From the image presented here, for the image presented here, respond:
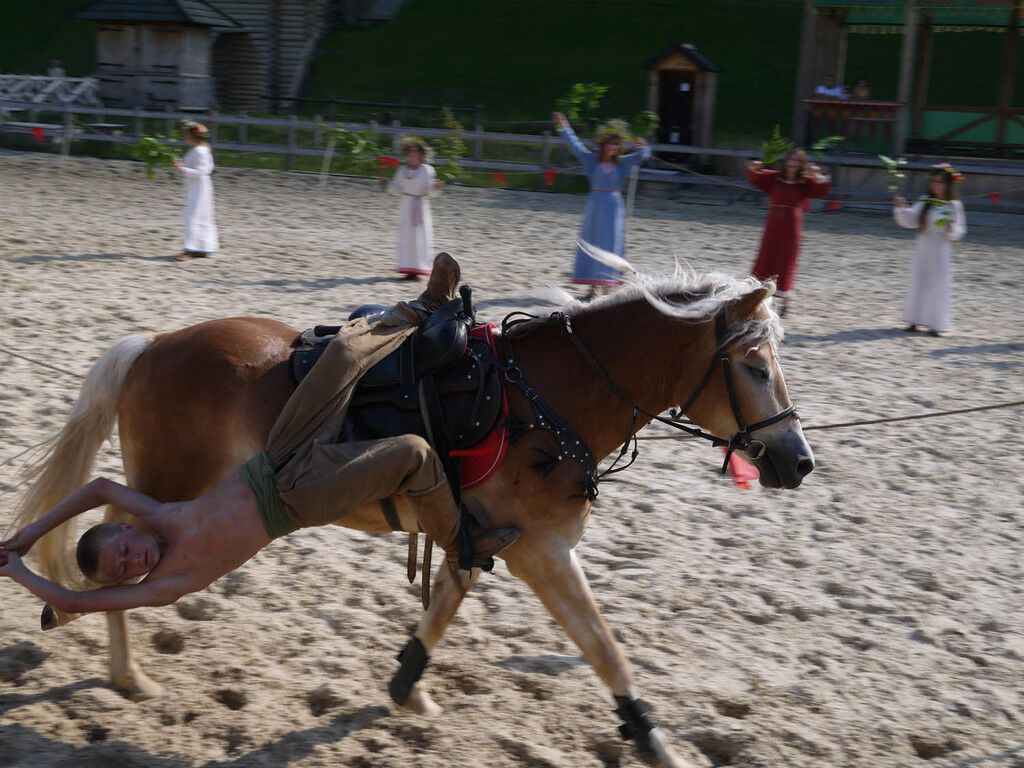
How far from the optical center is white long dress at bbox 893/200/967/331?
10305 millimetres

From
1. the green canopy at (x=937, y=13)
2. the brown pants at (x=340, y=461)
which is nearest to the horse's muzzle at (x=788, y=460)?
the brown pants at (x=340, y=461)

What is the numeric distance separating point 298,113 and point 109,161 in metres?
8.22

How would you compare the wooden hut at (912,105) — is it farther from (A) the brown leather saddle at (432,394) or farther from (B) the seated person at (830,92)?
(A) the brown leather saddle at (432,394)

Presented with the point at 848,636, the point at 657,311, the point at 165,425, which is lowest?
the point at 848,636

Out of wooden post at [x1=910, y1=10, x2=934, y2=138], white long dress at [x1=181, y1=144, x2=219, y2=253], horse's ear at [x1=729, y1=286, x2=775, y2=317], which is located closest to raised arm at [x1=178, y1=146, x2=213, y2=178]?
white long dress at [x1=181, y1=144, x2=219, y2=253]

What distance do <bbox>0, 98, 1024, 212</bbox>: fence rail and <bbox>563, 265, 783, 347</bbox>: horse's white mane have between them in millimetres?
14154

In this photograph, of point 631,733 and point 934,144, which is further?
point 934,144

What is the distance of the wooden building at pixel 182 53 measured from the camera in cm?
2633

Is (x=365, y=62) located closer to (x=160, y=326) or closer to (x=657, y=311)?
(x=160, y=326)

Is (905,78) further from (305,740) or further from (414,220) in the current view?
(305,740)

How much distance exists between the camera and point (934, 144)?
2055 cm

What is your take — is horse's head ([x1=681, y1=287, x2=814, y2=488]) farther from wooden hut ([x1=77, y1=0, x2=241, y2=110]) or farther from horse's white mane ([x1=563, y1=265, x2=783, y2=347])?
wooden hut ([x1=77, y1=0, x2=241, y2=110])

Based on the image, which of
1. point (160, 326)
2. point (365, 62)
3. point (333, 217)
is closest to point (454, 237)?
point (333, 217)

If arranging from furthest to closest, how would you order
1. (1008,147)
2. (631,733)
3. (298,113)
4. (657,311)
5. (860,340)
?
(298,113) → (1008,147) → (860,340) → (657,311) → (631,733)
